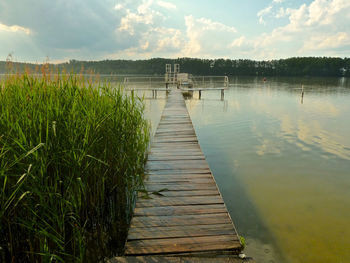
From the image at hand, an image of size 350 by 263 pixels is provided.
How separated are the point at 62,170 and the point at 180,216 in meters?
1.41

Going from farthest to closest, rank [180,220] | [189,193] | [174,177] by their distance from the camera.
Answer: [174,177]
[189,193]
[180,220]

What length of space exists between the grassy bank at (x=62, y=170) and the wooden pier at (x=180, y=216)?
0.46 metres

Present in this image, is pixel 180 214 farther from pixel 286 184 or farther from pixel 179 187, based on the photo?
pixel 286 184

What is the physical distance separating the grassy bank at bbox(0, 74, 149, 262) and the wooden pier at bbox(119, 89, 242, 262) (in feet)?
1.50

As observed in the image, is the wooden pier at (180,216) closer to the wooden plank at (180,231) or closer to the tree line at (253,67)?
the wooden plank at (180,231)

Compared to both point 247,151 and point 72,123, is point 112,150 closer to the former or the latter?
point 72,123

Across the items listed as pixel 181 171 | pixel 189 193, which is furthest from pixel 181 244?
pixel 181 171

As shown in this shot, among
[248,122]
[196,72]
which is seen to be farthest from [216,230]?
[196,72]

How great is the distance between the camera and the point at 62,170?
8.02 ft

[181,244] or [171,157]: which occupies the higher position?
[171,157]

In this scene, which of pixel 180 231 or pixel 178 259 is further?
pixel 180 231

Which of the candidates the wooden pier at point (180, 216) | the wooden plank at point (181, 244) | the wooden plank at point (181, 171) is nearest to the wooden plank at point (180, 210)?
the wooden pier at point (180, 216)

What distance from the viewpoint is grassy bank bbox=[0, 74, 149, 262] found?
2.02 meters

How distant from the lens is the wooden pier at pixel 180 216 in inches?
91.7
